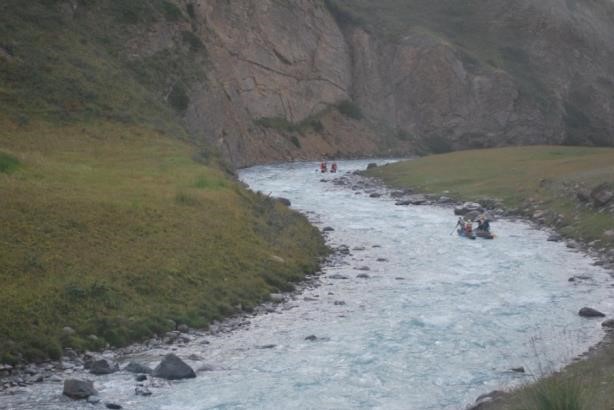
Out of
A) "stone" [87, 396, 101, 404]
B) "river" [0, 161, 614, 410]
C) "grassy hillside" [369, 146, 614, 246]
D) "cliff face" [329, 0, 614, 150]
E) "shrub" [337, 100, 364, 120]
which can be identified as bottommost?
"stone" [87, 396, 101, 404]

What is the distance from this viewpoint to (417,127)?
104 metres

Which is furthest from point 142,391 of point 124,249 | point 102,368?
point 124,249

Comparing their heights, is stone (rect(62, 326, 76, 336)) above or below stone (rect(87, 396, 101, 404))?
above

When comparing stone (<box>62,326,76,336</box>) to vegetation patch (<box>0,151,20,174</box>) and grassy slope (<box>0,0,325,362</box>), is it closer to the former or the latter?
grassy slope (<box>0,0,325,362</box>)

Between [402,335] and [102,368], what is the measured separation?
750cm

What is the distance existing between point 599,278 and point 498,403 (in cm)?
1490

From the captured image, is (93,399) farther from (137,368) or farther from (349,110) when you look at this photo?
(349,110)

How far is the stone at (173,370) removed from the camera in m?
19.0

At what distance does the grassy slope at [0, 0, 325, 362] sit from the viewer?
21.9 m

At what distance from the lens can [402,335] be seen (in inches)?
878

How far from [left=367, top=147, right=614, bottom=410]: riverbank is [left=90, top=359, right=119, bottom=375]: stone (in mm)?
8057

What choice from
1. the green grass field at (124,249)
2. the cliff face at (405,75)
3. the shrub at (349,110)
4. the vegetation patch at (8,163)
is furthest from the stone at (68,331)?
the shrub at (349,110)

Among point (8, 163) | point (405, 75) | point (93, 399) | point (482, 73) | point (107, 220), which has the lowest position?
point (93, 399)

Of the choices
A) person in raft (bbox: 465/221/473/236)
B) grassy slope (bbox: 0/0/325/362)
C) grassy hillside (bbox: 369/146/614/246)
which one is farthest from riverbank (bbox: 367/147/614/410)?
grassy slope (bbox: 0/0/325/362)
